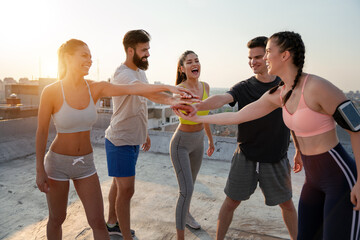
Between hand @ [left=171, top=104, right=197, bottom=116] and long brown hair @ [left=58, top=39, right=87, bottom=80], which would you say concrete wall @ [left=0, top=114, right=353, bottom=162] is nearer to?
hand @ [left=171, top=104, right=197, bottom=116]

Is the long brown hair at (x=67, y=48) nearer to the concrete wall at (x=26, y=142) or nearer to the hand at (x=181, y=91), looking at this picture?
the hand at (x=181, y=91)

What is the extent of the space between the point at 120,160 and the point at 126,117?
1.72ft

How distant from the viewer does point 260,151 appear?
2.98 meters

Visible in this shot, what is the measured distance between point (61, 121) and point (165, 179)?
13.4 ft

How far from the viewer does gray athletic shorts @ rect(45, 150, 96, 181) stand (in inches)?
97.6

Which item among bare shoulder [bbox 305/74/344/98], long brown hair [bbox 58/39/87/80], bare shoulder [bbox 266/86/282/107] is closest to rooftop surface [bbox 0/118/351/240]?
bare shoulder [bbox 266/86/282/107]

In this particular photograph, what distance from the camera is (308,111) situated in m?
1.95

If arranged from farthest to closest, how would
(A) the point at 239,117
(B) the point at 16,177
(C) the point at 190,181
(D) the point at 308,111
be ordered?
(B) the point at 16,177 < (C) the point at 190,181 < (A) the point at 239,117 < (D) the point at 308,111

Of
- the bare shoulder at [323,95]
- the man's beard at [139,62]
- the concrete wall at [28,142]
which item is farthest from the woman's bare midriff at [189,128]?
the concrete wall at [28,142]

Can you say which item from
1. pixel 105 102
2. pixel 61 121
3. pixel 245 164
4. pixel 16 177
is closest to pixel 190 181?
pixel 245 164

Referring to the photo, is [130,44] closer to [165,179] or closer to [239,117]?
[239,117]

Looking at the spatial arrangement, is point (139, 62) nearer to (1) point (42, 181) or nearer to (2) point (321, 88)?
(1) point (42, 181)

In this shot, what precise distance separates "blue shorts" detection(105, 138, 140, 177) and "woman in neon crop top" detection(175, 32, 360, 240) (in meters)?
1.86

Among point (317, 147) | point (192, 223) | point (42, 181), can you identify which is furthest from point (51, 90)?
point (192, 223)
